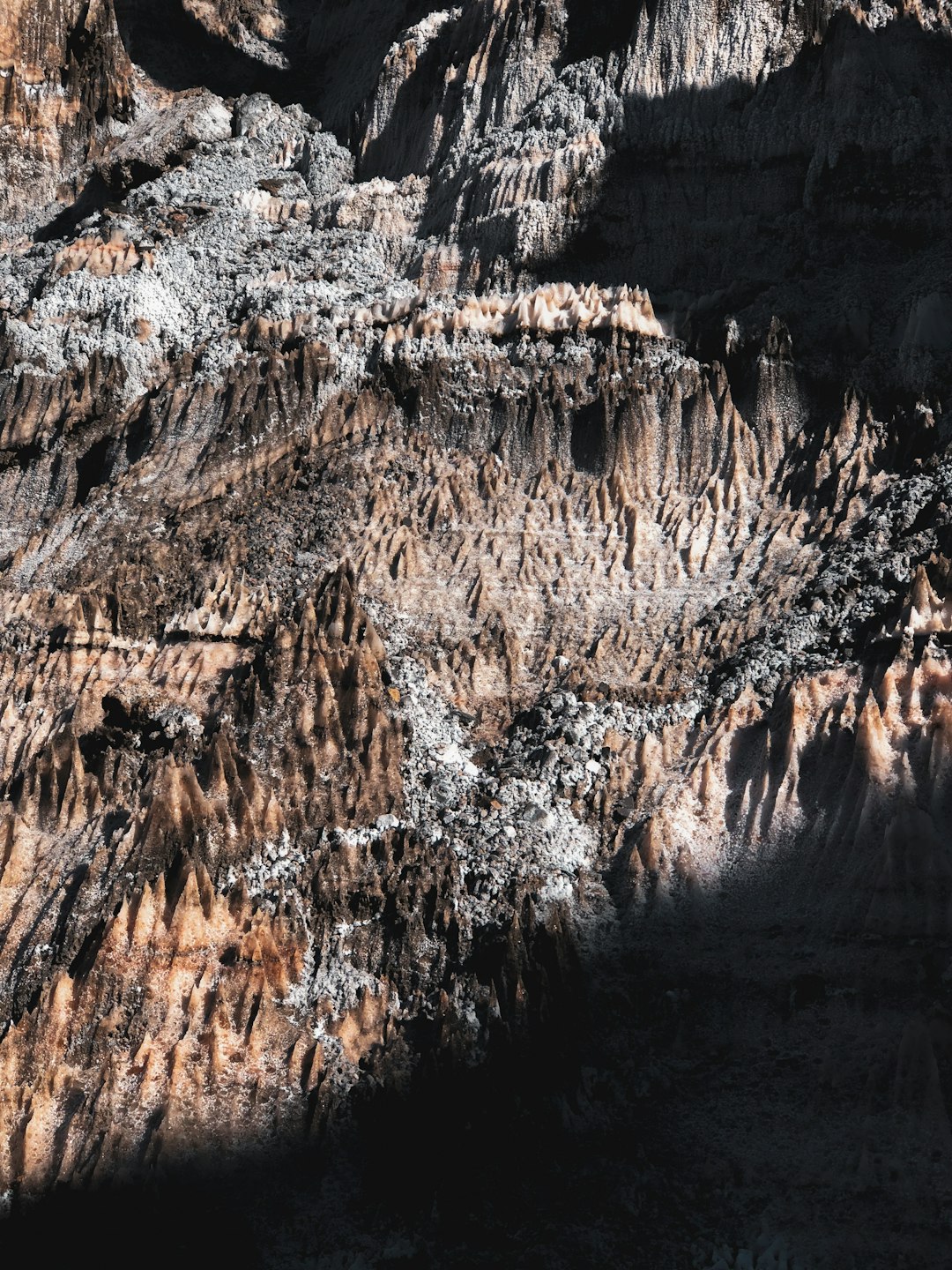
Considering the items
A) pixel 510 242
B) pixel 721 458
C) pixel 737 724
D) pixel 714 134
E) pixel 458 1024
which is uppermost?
pixel 714 134

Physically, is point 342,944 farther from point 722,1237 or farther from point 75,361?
point 75,361

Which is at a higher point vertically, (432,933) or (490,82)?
(490,82)

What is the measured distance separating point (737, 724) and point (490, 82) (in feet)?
62.9

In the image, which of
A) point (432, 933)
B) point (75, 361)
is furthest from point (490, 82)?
point (432, 933)

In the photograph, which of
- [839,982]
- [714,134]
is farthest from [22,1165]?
[714,134]

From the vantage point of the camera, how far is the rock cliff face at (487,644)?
64.2 ft

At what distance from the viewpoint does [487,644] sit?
88.0ft

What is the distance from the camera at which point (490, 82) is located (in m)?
35.8

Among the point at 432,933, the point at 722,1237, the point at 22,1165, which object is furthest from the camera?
the point at 432,933

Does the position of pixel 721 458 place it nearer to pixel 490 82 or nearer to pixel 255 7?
pixel 490 82

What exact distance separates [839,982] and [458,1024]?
213 inches

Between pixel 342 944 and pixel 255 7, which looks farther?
pixel 255 7

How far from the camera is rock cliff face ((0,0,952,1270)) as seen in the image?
64.2ft

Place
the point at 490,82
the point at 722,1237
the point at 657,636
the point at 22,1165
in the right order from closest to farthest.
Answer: the point at 722,1237 < the point at 22,1165 < the point at 657,636 < the point at 490,82
